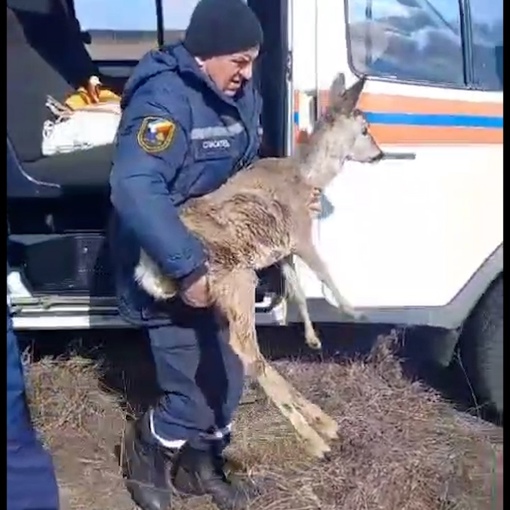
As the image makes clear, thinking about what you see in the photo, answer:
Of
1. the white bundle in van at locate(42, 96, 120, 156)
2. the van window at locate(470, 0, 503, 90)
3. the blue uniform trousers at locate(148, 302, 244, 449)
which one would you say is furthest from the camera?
the white bundle in van at locate(42, 96, 120, 156)

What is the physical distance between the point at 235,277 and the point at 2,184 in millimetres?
1185

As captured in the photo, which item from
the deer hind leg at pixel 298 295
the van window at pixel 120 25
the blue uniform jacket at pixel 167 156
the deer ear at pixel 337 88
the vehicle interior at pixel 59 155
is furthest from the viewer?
the van window at pixel 120 25

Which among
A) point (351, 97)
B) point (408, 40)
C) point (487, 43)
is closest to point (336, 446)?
point (351, 97)

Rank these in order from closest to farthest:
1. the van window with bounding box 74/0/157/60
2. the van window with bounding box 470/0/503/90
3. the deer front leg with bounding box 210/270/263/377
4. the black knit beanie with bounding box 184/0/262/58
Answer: the black knit beanie with bounding box 184/0/262/58
the deer front leg with bounding box 210/270/263/377
the van window with bounding box 470/0/503/90
the van window with bounding box 74/0/157/60

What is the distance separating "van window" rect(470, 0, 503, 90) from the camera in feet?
15.1

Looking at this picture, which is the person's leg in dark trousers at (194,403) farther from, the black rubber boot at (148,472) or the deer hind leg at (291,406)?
the deer hind leg at (291,406)

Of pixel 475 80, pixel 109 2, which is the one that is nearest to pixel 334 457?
pixel 475 80

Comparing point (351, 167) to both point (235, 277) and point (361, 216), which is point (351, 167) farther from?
point (235, 277)

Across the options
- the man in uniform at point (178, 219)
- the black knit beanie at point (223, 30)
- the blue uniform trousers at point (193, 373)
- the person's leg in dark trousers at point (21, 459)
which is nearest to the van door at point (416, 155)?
the man in uniform at point (178, 219)

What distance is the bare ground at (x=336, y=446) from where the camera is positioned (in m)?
4.03

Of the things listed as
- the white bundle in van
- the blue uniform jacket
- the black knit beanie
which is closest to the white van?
the blue uniform jacket

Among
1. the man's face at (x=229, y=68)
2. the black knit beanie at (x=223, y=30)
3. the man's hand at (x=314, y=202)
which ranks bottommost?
the man's hand at (x=314, y=202)

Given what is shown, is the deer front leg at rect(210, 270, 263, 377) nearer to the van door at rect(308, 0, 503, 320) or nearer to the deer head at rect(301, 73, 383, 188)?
the deer head at rect(301, 73, 383, 188)

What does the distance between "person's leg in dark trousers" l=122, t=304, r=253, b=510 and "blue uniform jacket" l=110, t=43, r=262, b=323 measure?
11 cm
